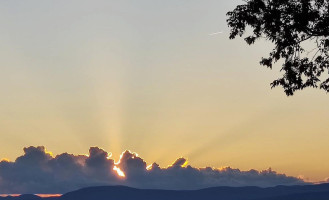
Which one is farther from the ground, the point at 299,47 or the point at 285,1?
the point at 285,1

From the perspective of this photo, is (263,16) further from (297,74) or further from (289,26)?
(297,74)

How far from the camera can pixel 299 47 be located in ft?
128

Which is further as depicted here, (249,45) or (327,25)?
(249,45)

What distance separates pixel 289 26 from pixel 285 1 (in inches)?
59.6

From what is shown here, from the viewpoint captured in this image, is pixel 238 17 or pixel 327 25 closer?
pixel 327 25

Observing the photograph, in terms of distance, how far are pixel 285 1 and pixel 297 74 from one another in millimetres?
4737

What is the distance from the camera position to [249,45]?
4003 cm

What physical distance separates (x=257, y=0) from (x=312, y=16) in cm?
353

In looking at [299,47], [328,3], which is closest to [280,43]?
[299,47]

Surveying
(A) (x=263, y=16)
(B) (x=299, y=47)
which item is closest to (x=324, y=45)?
(B) (x=299, y=47)

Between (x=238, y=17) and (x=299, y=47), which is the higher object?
(x=238, y=17)

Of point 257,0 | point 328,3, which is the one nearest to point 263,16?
point 257,0

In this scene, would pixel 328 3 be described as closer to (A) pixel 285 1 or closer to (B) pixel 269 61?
(A) pixel 285 1

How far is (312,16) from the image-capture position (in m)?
37.3
